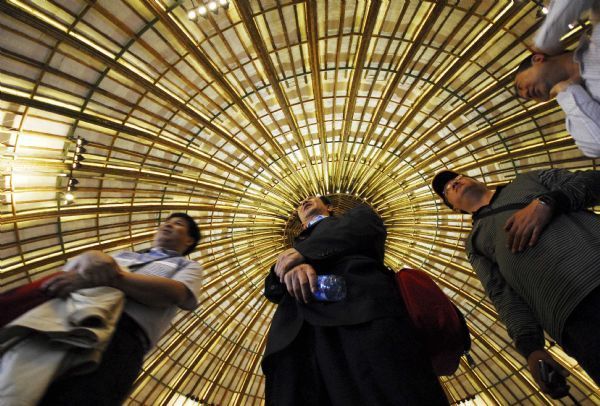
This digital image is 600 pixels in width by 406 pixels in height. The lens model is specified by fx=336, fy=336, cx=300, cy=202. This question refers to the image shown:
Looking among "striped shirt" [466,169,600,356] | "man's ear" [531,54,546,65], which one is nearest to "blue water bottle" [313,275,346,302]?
"striped shirt" [466,169,600,356]

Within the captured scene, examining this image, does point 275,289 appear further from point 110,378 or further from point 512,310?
point 512,310

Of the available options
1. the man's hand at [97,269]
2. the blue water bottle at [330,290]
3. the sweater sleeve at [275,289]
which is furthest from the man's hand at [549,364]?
the man's hand at [97,269]

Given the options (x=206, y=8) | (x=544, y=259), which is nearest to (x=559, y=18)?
(x=544, y=259)

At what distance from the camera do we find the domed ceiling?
955cm

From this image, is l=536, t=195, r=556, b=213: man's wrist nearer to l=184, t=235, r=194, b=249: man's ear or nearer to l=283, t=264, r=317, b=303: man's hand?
l=283, t=264, r=317, b=303: man's hand

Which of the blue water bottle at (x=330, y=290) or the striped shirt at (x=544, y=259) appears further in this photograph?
the striped shirt at (x=544, y=259)

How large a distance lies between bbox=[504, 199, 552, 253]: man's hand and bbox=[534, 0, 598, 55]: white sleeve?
4.66ft

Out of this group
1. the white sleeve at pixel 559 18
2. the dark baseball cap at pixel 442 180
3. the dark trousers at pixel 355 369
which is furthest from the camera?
the dark baseball cap at pixel 442 180

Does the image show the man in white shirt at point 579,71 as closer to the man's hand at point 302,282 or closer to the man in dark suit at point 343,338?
the man in dark suit at point 343,338

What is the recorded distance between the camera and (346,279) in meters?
2.67

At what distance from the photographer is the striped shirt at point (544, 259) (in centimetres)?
283

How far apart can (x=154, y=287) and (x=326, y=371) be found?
1563mm

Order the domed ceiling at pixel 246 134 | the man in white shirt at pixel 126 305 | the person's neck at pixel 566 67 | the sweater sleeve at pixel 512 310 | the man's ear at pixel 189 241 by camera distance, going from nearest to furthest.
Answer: the man in white shirt at pixel 126 305 → the person's neck at pixel 566 67 → the sweater sleeve at pixel 512 310 → the man's ear at pixel 189 241 → the domed ceiling at pixel 246 134

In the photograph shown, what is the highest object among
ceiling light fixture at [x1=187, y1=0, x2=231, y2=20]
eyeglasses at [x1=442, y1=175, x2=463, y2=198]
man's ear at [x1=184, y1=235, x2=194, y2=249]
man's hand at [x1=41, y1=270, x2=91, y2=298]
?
ceiling light fixture at [x1=187, y1=0, x2=231, y2=20]
